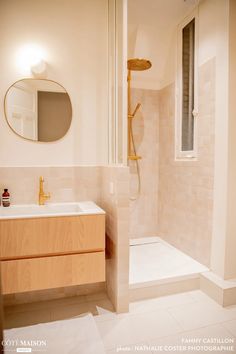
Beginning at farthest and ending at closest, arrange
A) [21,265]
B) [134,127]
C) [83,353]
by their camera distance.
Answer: [134,127] < [21,265] < [83,353]

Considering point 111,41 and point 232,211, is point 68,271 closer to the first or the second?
point 232,211

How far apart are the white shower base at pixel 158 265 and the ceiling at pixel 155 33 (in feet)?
6.91

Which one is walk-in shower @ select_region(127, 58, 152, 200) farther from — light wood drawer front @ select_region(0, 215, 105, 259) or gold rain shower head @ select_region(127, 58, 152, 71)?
light wood drawer front @ select_region(0, 215, 105, 259)

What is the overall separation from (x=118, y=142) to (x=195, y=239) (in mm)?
1365

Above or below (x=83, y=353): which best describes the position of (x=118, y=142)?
above

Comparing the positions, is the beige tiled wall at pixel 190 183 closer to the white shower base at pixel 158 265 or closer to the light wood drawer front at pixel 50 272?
the white shower base at pixel 158 265

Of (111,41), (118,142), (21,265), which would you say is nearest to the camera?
(21,265)

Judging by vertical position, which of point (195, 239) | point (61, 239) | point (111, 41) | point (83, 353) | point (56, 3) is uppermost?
point (56, 3)

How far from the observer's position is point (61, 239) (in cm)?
175

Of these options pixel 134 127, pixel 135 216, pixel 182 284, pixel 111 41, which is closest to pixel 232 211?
pixel 182 284

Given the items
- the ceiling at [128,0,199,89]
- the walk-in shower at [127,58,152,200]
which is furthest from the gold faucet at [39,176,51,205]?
the ceiling at [128,0,199,89]

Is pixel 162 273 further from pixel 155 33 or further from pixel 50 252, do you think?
pixel 155 33

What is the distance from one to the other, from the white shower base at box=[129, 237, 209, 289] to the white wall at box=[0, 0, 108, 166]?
113 cm

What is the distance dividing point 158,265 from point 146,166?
4.46 feet
